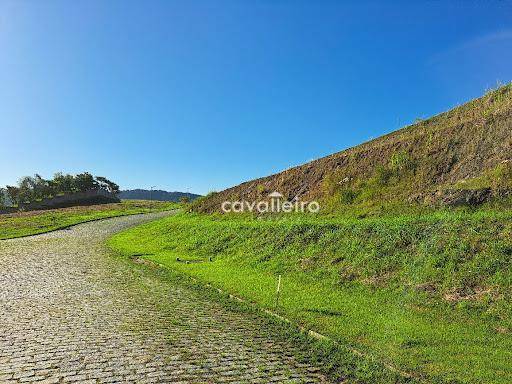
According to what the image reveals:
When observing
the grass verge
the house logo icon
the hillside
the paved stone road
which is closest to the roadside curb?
the grass verge

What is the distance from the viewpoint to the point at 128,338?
966cm

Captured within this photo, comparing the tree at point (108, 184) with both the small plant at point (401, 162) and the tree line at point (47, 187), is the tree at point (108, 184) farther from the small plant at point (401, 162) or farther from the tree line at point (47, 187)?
the small plant at point (401, 162)

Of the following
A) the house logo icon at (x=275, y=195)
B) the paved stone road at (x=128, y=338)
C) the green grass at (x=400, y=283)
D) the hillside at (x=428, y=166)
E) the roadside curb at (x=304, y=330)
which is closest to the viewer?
the paved stone road at (x=128, y=338)

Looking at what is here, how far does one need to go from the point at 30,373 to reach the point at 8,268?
16644 mm

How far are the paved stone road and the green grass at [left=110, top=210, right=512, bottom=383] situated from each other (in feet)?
6.15

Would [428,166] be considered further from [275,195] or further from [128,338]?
[128,338]

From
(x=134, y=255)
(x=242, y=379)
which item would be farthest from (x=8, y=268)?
(x=242, y=379)

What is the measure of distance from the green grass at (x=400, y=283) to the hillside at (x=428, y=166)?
2.31 metres

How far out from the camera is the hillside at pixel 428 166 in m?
19.5

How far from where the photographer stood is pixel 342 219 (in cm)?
2211

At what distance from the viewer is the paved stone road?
7551mm

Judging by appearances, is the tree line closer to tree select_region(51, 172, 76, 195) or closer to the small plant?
tree select_region(51, 172, 76, 195)

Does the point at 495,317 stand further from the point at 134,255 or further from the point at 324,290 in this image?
the point at 134,255

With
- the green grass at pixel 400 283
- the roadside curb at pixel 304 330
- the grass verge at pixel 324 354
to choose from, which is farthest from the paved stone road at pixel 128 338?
the green grass at pixel 400 283
